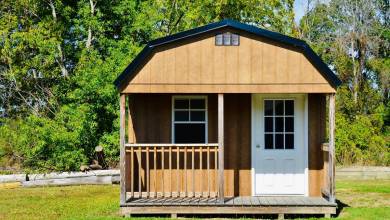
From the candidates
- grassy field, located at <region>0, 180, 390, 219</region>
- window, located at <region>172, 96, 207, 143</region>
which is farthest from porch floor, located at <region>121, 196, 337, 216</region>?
window, located at <region>172, 96, 207, 143</region>

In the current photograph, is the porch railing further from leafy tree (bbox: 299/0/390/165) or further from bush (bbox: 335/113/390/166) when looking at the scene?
leafy tree (bbox: 299/0/390/165)

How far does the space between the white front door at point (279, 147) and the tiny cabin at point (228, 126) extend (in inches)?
0.8

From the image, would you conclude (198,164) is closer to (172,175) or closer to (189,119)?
(172,175)

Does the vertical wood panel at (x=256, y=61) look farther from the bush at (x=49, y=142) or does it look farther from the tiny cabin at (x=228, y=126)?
the bush at (x=49, y=142)

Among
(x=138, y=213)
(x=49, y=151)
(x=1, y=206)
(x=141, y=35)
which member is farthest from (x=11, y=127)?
(x=138, y=213)

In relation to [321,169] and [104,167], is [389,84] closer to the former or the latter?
[104,167]

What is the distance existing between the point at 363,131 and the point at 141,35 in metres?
10.8

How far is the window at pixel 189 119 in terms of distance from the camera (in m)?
11.0

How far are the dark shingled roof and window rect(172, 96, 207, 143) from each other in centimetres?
147

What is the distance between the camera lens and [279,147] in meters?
11.0

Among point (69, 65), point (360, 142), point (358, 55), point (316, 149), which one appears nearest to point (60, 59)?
point (69, 65)

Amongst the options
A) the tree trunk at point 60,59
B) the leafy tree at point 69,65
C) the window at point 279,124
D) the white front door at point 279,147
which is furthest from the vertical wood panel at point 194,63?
the tree trunk at point 60,59

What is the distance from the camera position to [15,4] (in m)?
20.0

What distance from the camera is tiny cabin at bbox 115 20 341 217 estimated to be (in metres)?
9.98
